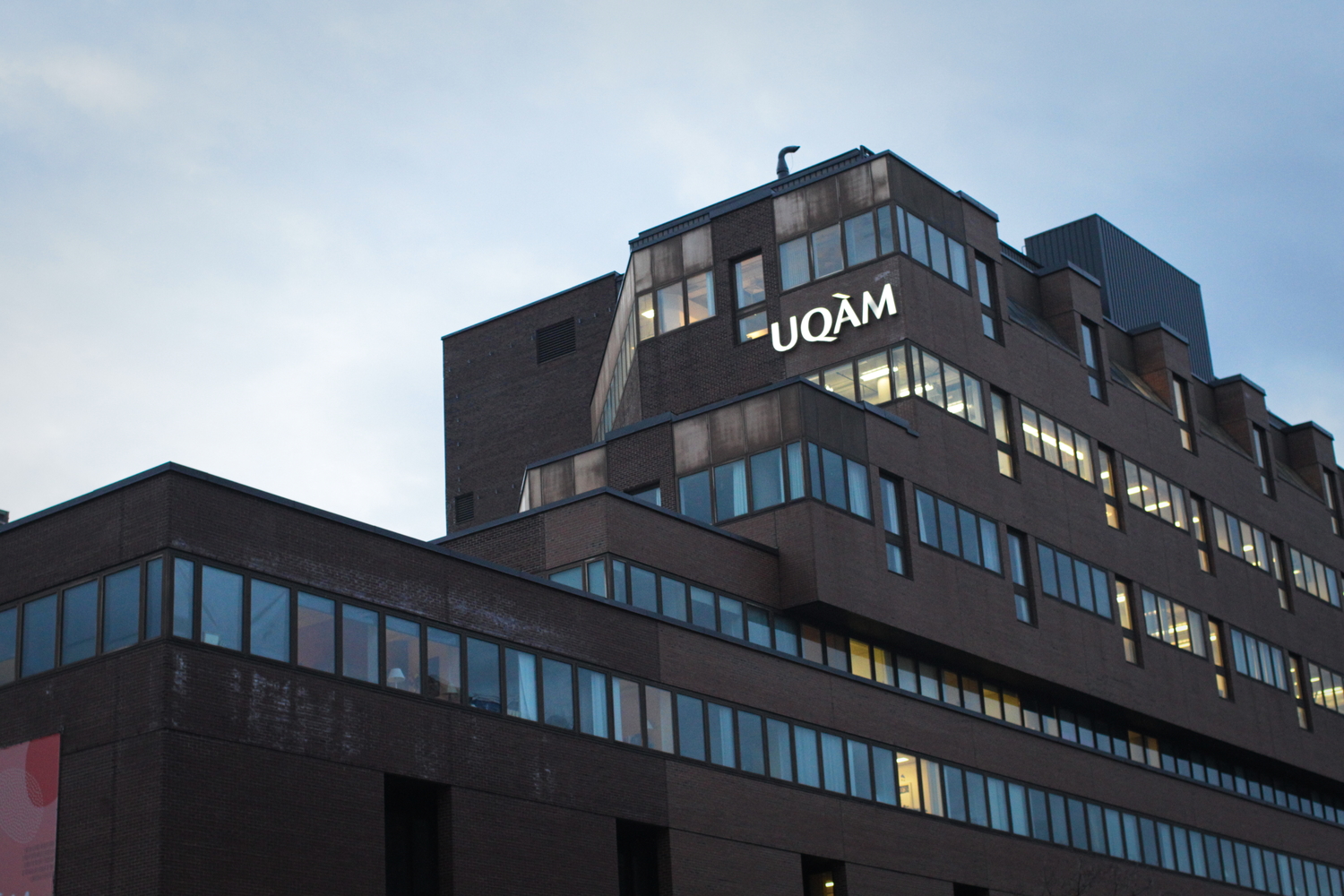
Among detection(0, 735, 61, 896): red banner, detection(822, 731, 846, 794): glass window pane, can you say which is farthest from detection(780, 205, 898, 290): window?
detection(0, 735, 61, 896): red banner

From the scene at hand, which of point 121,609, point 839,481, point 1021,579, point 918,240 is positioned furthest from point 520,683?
point 918,240

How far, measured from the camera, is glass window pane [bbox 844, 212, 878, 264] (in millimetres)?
53531

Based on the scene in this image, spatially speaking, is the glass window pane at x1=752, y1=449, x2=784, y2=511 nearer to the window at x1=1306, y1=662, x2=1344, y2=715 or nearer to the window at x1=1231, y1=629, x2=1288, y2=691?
the window at x1=1231, y1=629, x2=1288, y2=691

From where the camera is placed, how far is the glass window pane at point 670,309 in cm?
5725

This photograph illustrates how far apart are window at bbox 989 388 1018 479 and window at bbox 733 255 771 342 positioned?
8.19m

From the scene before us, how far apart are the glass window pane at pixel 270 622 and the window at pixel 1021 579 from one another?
93.5 ft

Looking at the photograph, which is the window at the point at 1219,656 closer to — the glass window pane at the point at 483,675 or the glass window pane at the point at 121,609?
the glass window pane at the point at 483,675

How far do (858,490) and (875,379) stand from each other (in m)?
5.06

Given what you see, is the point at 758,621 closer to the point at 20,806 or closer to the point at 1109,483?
the point at 1109,483

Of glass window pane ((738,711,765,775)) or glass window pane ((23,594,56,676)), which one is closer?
glass window pane ((23,594,56,676))

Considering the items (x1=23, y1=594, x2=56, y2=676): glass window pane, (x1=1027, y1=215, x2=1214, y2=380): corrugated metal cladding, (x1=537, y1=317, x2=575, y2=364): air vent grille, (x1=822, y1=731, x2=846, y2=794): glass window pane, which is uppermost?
(x1=1027, y1=215, x2=1214, y2=380): corrugated metal cladding

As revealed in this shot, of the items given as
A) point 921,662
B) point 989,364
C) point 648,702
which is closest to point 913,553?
point 921,662

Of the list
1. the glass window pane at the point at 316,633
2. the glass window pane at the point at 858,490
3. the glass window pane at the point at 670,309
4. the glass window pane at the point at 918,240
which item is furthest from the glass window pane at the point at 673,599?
the glass window pane at the point at 918,240

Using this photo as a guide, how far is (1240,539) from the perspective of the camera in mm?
68875
